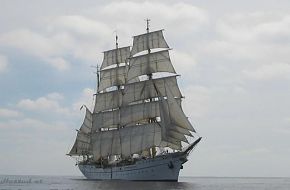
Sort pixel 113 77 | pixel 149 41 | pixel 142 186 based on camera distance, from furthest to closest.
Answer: pixel 113 77 < pixel 149 41 < pixel 142 186

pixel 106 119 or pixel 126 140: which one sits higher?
pixel 106 119

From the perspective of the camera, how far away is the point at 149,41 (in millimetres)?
109000

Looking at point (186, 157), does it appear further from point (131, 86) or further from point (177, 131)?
point (131, 86)

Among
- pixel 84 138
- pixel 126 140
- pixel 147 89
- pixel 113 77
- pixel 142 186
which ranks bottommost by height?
pixel 142 186

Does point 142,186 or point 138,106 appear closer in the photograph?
point 142,186

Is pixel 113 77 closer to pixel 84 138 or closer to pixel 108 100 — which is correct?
pixel 108 100

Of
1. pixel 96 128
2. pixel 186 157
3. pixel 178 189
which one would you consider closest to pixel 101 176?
pixel 96 128

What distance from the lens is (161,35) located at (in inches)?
4274

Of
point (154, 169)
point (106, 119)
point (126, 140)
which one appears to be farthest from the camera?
point (106, 119)

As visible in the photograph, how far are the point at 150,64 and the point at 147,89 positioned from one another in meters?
5.41

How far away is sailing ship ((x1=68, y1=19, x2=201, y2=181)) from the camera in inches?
3848

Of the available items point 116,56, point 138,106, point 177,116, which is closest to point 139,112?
point 138,106

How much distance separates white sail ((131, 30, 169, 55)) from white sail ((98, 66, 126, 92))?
1253 cm

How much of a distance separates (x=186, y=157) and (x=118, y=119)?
966 inches
